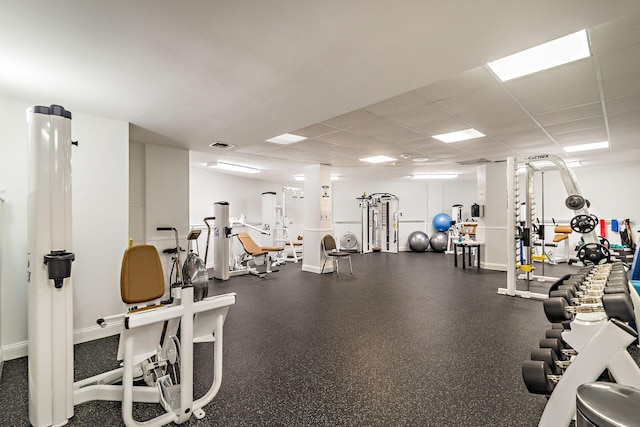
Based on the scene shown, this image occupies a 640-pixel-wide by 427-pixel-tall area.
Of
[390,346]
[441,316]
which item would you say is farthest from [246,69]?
[441,316]

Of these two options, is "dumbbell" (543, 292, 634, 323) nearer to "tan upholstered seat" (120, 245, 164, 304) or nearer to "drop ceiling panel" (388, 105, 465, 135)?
"drop ceiling panel" (388, 105, 465, 135)

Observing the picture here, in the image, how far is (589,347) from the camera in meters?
1.09

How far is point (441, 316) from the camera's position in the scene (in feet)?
11.7

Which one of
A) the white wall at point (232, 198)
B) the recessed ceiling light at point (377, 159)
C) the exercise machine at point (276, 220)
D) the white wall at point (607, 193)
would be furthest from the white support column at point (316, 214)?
the white wall at point (607, 193)

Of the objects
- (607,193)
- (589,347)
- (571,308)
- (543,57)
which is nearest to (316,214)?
(543,57)

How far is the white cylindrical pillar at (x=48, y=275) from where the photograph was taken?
169 cm

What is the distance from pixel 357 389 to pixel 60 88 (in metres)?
3.21

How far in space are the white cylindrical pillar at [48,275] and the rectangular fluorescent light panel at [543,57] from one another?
9.95ft

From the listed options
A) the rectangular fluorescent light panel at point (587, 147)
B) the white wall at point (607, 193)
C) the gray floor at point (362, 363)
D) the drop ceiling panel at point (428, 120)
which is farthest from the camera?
the white wall at point (607, 193)

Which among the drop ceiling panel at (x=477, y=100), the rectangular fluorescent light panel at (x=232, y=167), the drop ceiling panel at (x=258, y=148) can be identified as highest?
the drop ceiling panel at (x=477, y=100)

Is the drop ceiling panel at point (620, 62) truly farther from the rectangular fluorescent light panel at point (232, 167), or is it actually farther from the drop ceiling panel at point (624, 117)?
the rectangular fluorescent light panel at point (232, 167)

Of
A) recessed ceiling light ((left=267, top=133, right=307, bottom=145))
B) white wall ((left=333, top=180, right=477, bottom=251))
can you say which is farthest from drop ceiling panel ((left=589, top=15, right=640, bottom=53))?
white wall ((left=333, top=180, right=477, bottom=251))

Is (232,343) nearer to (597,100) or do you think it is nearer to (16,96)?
(16,96)

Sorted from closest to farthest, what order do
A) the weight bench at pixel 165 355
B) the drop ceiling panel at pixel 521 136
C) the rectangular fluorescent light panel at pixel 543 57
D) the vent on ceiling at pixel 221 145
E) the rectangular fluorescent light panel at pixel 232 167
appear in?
the weight bench at pixel 165 355
the rectangular fluorescent light panel at pixel 543 57
the drop ceiling panel at pixel 521 136
the vent on ceiling at pixel 221 145
the rectangular fluorescent light panel at pixel 232 167
